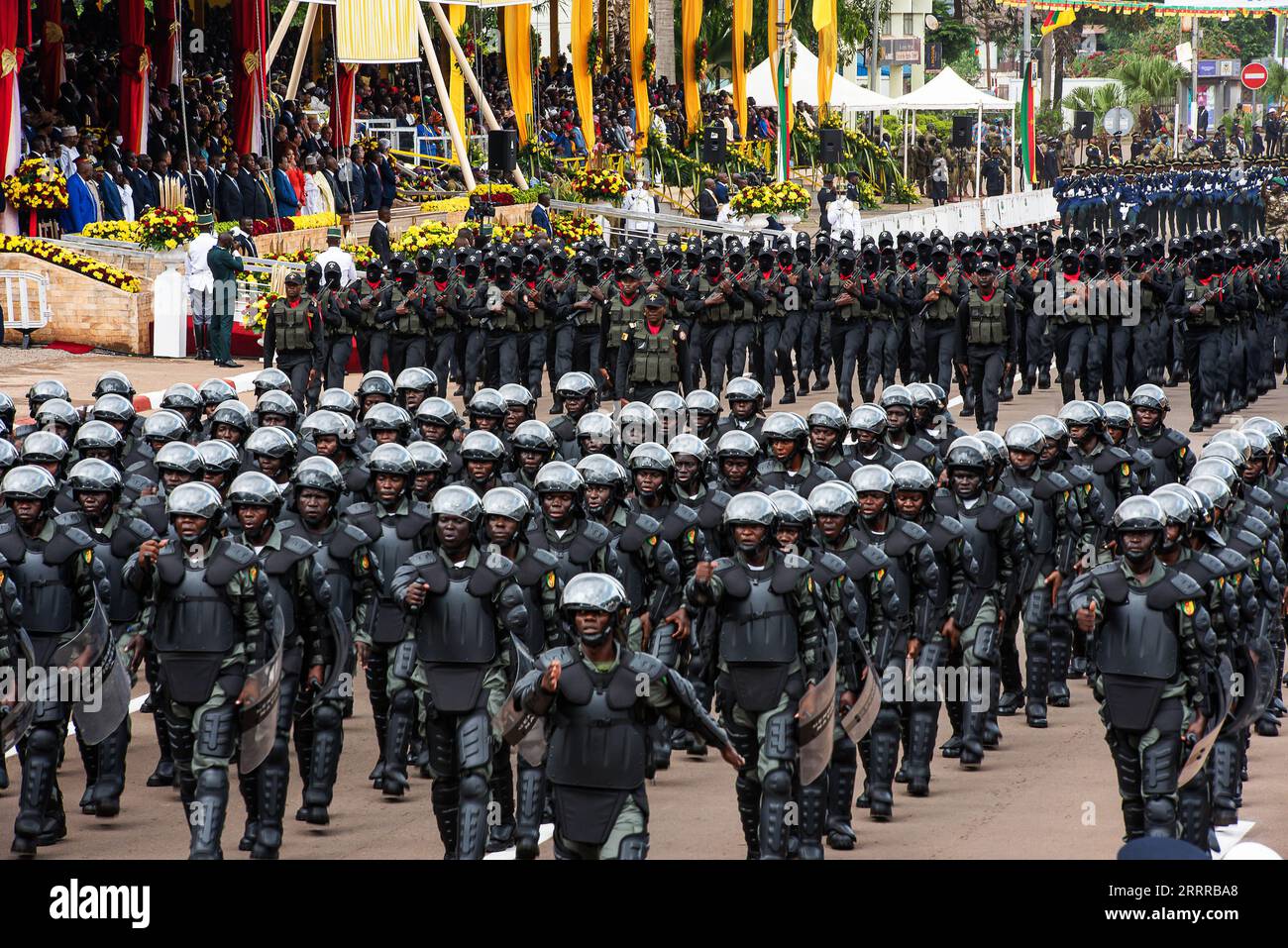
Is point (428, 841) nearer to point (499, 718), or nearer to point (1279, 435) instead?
point (499, 718)

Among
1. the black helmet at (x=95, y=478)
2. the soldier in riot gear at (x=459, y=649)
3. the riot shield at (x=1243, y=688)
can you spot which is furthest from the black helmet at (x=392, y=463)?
the riot shield at (x=1243, y=688)

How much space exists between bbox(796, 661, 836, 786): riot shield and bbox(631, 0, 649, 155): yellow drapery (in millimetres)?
32889

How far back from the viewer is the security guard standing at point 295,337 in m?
23.3

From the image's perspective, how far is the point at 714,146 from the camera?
147 ft

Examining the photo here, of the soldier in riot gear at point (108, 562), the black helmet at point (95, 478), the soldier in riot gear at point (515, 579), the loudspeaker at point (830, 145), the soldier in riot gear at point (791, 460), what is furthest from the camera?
the loudspeaker at point (830, 145)

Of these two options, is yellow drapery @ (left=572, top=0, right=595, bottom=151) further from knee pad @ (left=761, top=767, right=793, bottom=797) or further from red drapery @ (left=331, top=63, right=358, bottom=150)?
knee pad @ (left=761, top=767, right=793, bottom=797)

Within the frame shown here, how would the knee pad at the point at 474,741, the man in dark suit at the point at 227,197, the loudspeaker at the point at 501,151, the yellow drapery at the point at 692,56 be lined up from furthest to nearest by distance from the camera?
the yellow drapery at the point at 692,56 → the loudspeaker at the point at 501,151 → the man in dark suit at the point at 227,197 → the knee pad at the point at 474,741

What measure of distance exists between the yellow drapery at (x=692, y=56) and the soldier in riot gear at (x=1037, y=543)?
30.8 meters

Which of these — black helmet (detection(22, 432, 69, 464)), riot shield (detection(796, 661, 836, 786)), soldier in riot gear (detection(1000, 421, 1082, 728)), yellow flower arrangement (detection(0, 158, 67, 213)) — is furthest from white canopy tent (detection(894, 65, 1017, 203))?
riot shield (detection(796, 661, 836, 786))

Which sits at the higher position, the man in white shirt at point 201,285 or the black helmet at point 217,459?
the black helmet at point 217,459

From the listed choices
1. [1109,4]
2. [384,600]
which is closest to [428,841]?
[384,600]

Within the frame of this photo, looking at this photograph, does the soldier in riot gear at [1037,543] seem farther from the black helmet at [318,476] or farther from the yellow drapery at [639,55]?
the yellow drapery at [639,55]

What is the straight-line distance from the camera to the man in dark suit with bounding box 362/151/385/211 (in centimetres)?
3812

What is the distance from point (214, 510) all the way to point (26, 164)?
20768 mm
